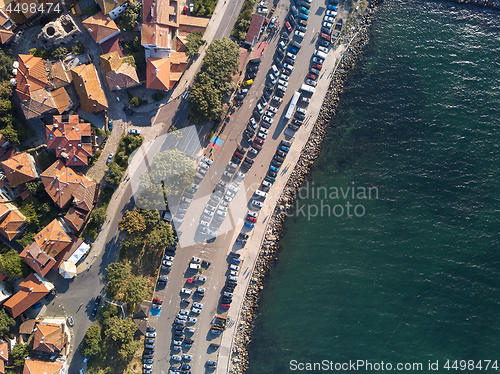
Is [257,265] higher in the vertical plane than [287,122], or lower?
lower

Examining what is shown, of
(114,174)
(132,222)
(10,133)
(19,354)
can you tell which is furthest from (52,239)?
(19,354)

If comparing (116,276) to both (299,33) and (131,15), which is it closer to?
(131,15)

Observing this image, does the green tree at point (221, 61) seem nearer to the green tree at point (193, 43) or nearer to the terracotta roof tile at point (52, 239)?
the green tree at point (193, 43)

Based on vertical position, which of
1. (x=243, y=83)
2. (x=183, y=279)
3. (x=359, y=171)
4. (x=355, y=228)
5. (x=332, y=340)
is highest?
(x=243, y=83)

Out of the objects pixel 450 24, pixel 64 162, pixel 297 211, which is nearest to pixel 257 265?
pixel 297 211

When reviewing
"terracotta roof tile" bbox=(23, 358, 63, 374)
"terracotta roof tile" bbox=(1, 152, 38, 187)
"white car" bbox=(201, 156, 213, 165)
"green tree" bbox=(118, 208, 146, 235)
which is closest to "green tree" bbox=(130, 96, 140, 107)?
"white car" bbox=(201, 156, 213, 165)

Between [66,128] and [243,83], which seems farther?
[243,83]

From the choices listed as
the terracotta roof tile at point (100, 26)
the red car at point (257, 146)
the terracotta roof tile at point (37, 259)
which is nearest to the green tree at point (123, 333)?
the terracotta roof tile at point (37, 259)

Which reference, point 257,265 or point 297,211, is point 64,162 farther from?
point 297,211
